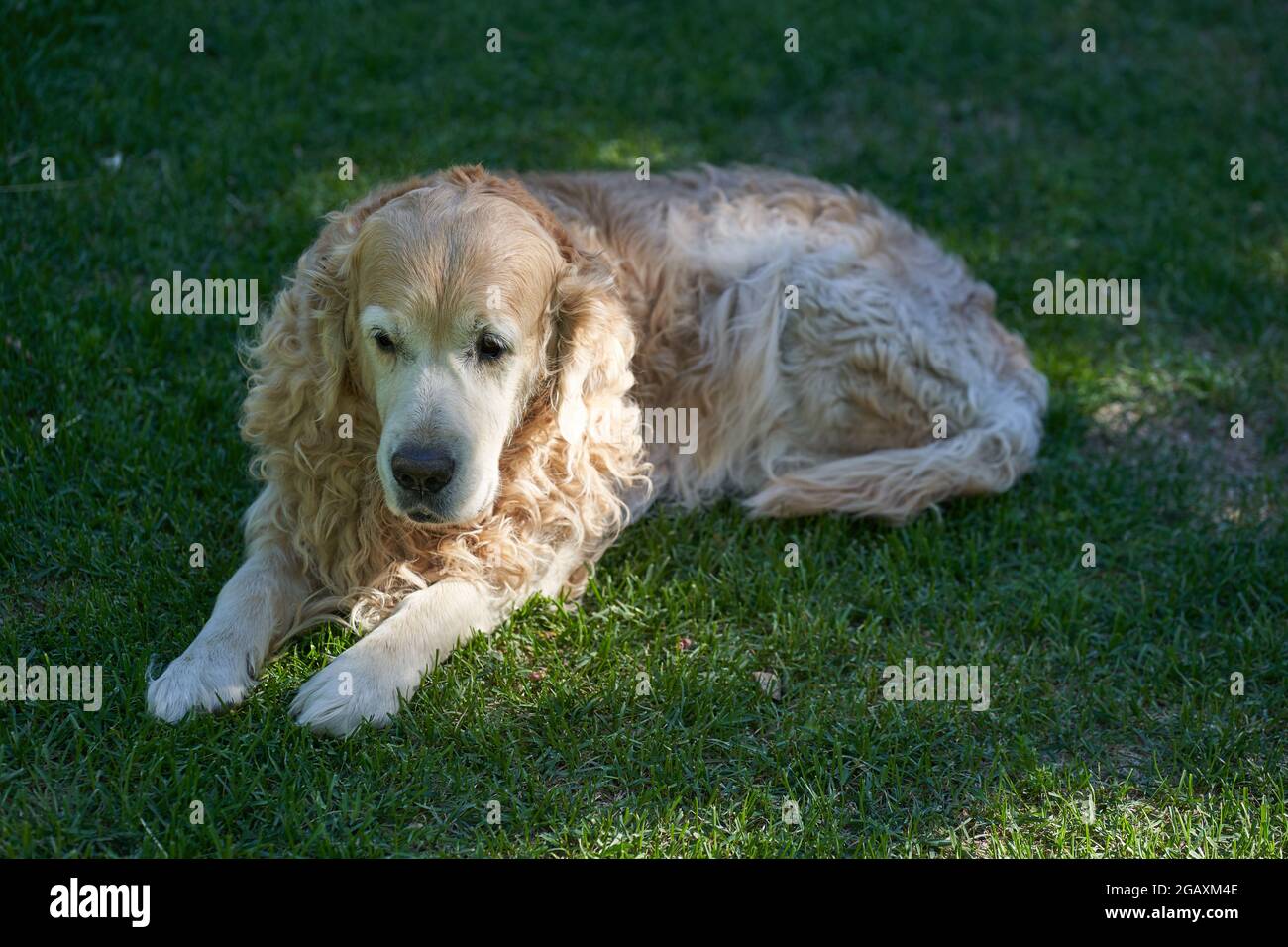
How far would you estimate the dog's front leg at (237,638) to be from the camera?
12.2ft

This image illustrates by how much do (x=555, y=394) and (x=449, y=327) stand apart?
580mm

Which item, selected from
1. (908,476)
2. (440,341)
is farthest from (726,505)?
(440,341)

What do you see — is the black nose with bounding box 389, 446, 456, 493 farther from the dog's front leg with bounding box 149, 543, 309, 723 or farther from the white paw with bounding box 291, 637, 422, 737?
the dog's front leg with bounding box 149, 543, 309, 723

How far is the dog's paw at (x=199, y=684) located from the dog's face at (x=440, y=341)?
693 mm

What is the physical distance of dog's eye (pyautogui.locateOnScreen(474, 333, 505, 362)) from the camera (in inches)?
156

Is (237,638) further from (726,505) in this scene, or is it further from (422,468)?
(726,505)

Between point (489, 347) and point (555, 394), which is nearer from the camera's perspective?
point (489, 347)

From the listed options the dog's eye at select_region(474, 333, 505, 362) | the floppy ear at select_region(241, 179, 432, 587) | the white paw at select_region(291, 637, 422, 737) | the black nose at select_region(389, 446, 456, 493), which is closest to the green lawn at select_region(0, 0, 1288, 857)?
the white paw at select_region(291, 637, 422, 737)

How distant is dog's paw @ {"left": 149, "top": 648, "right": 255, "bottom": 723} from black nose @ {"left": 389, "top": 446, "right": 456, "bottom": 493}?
29.8 inches

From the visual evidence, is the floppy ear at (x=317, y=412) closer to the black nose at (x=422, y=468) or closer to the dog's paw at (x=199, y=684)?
the black nose at (x=422, y=468)

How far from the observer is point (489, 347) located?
13.1ft
